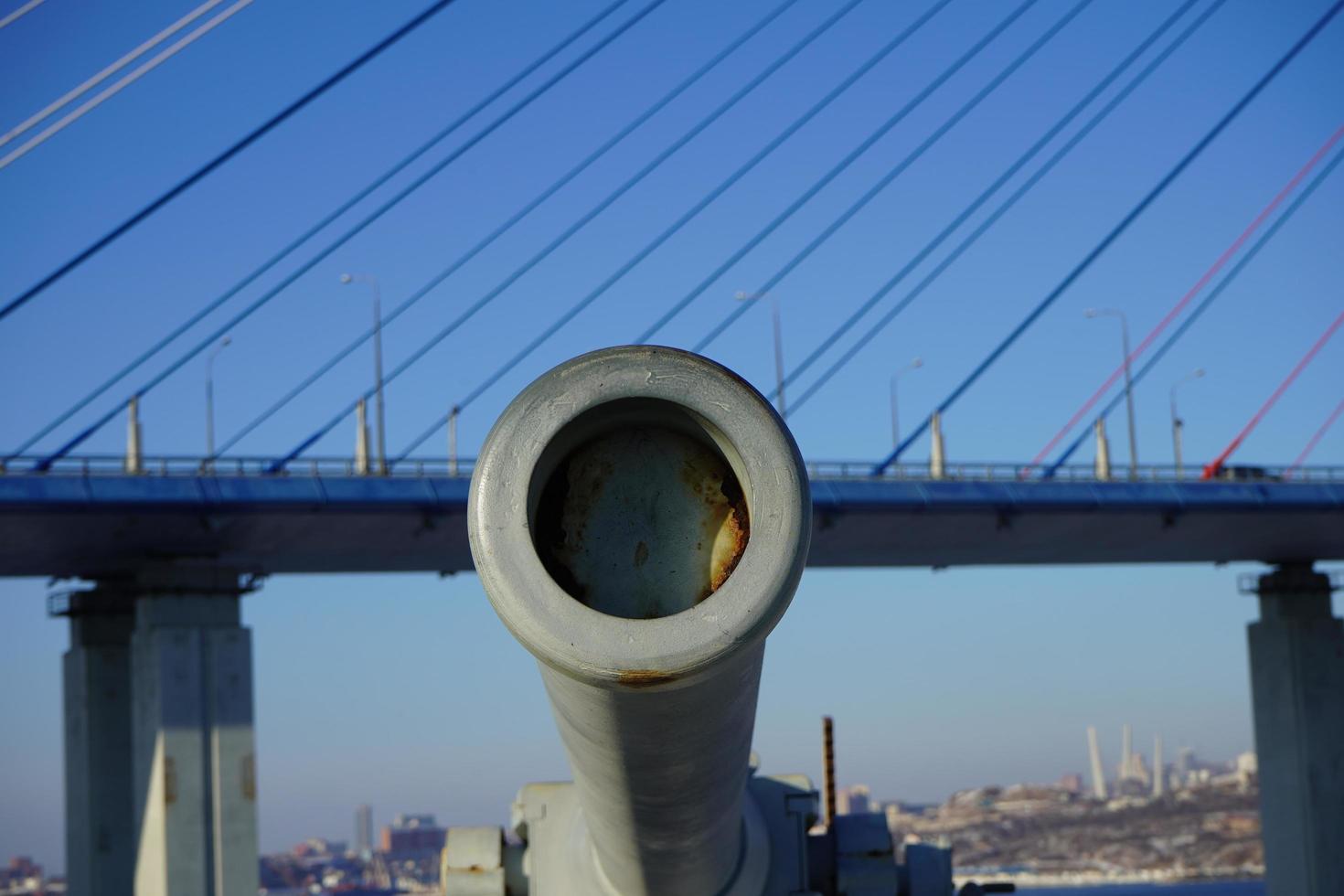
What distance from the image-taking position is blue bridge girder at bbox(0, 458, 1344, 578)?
37469 mm

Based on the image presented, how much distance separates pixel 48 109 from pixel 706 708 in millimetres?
18282

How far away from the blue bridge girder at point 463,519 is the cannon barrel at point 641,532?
32.9 metres

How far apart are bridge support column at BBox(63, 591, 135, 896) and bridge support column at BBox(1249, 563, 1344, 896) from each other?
27643 millimetres

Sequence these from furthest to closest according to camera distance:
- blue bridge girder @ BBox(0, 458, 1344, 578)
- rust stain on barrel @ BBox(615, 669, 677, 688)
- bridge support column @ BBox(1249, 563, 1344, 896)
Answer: bridge support column @ BBox(1249, 563, 1344, 896) → blue bridge girder @ BBox(0, 458, 1344, 578) → rust stain on barrel @ BBox(615, 669, 677, 688)

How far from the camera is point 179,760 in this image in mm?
38812

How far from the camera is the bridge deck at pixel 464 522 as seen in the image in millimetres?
37469

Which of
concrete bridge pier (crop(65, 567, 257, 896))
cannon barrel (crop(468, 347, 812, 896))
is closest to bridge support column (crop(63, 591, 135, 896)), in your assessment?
concrete bridge pier (crop(65, 567, 257, 896))

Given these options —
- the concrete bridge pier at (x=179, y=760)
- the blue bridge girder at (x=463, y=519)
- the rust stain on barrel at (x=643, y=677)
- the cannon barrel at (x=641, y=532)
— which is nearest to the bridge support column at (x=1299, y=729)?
the blue bridge girder at (x=463, y=519)

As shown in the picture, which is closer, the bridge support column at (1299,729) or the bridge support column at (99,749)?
the bridge support column at (99,749)

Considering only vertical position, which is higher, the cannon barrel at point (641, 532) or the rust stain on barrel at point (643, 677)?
the cannon barrel at point (641, 532)

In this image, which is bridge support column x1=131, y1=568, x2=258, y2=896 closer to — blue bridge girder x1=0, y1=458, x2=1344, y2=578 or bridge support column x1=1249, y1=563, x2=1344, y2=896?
blue bridge girder x1=0, y1=458, x2=1344, y2=578

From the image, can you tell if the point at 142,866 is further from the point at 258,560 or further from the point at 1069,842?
the point at 1069,842

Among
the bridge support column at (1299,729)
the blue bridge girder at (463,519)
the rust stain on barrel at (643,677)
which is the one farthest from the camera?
the bridge support column at (1299,729)

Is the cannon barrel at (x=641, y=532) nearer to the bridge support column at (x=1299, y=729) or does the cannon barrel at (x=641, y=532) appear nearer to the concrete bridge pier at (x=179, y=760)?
the concrete bridge pier at (x=179, y=760)
